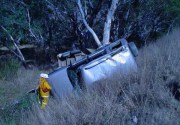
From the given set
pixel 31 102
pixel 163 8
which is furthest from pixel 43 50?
pixel 31 102

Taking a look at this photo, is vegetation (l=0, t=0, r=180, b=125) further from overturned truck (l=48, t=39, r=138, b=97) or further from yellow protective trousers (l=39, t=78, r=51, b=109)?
overturned truck (l=48, t=39, r=138, b=97)

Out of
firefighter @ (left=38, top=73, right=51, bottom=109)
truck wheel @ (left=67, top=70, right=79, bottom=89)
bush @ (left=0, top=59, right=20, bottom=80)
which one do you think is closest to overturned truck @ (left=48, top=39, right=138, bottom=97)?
truck wheel @ (left=67, top=70, right=79, bottom=89)

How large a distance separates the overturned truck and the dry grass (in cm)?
35

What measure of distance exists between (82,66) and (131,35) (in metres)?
9.44

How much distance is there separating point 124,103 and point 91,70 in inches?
67.1

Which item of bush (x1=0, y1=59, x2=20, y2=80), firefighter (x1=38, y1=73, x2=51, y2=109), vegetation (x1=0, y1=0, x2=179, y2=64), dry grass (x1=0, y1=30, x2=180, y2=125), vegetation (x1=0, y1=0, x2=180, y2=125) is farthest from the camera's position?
vegetation (x1=0, y1=0, x2=179, y2=64)

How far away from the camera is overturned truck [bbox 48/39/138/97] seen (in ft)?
25.5

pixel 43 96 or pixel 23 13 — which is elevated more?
pixel 23 13

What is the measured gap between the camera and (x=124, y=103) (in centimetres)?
636

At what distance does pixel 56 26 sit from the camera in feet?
52.6

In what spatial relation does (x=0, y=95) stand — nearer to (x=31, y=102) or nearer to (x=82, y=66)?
(x=31, y=102)

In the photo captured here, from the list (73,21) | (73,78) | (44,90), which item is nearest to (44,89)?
(44,90)

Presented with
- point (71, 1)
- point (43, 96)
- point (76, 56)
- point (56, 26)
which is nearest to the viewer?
point (43, 96)

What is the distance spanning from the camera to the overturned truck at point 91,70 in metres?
7.79
